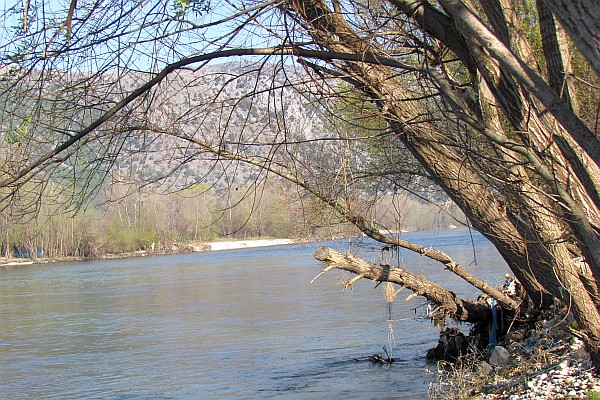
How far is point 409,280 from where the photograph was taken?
13.0 metres

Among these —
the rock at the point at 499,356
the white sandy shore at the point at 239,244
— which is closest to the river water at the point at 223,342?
the rock at the point at 499,356

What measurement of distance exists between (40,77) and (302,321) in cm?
1699

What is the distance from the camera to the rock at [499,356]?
11.7 metres

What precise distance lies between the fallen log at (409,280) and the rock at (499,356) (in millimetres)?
1770

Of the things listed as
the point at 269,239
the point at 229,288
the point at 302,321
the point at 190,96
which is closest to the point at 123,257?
the point at 269,239

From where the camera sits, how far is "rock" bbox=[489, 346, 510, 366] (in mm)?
11680

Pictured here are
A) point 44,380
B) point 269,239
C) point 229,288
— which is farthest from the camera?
point 269,239

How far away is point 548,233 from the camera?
7125mm

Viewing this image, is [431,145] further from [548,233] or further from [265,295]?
[265,295]

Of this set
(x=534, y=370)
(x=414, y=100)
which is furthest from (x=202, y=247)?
(x=414, y=100)

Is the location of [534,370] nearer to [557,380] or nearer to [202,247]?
[557,380]

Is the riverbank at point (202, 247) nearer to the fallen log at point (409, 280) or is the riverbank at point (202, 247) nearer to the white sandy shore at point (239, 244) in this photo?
the white sandy shore at point (239, 244)

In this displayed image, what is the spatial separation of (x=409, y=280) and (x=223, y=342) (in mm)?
8808

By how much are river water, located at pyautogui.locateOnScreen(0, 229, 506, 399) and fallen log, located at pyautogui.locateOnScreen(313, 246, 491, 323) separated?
686mm
